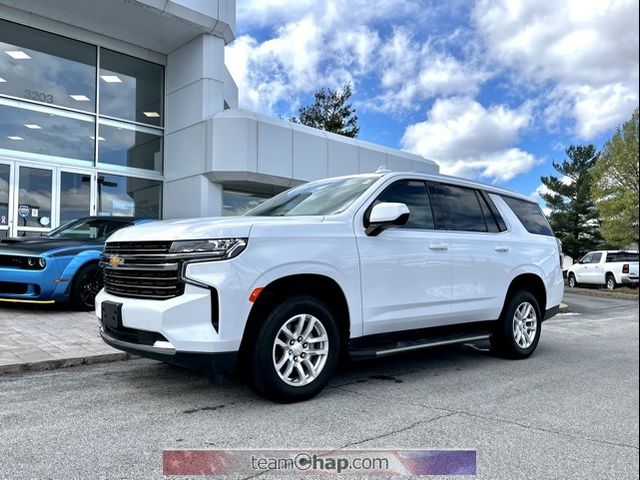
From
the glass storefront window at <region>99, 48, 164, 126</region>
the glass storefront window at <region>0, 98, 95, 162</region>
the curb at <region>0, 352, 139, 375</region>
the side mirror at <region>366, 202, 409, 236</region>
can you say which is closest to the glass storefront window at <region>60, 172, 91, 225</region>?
the glass storefront window at <region>0, 98, 95, 162</region>

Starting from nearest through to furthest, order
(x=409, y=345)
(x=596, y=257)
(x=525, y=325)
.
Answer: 1. (x=409, y=345)
2. (x=525, y=325)
3. (x=596, y=257)

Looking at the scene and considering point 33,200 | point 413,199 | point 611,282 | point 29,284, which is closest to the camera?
point 413,199

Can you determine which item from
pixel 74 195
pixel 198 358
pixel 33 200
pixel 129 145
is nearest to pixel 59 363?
pixel 198 358

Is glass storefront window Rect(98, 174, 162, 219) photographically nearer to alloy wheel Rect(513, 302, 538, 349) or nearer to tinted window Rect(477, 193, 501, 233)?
tinted window Rect(477, 193, 501, 233)

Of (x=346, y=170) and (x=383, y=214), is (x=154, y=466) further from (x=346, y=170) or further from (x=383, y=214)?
(x=346, y=170)

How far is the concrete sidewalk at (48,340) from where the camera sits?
17.3 feet

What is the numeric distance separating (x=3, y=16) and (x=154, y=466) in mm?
13866

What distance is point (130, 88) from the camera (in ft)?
50.5

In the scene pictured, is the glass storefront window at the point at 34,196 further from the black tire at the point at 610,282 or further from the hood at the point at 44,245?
the black tire at the point at 610,282

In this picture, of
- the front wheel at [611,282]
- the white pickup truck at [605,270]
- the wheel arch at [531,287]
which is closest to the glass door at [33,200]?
the wheel arch at [531,287]

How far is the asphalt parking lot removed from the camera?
3.05 meters

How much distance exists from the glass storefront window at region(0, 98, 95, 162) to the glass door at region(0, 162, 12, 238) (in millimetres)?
445

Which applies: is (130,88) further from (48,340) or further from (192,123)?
(48,340)

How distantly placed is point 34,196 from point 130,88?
175 inches
